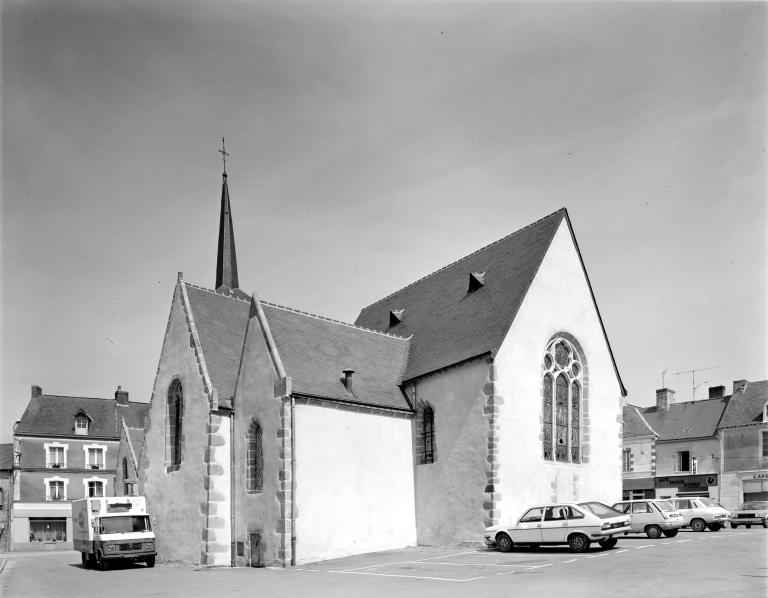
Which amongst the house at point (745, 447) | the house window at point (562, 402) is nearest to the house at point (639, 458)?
the house at point (745, 447)

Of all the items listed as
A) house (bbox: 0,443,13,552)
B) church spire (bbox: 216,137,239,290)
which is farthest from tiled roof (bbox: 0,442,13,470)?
church spire (bbox: 216,137,239,290)

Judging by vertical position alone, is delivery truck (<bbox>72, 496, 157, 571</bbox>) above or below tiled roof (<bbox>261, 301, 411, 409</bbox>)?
below

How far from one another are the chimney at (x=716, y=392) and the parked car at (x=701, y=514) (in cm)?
2766

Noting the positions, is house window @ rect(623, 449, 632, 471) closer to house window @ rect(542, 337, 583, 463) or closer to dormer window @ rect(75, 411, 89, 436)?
house window @ rect(542, 337, 583, 463)

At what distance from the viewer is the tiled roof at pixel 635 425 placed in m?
53.1

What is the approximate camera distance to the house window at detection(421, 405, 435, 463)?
26.6 m

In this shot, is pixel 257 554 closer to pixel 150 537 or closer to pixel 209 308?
pixel 150 537

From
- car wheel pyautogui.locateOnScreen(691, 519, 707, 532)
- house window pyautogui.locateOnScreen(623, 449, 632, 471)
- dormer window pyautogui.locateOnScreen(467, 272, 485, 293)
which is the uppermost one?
dormer window pyautogui.locateOnScreen(467, 272, 485, 293)

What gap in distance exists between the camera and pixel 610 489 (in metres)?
27.2

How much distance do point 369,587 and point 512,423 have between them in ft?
33.2

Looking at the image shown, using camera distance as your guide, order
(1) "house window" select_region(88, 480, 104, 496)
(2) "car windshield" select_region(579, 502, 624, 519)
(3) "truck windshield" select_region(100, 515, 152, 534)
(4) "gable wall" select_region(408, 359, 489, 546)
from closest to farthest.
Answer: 1. (2) "car windshield" select_region(579, 502, 624, 519)
2. (4) "gable wall" select_region(408, 359, 489, 546)
3. (3) "truck windshield" select_region(100, 515, 152, 534)
4. (1) "house window" select_region(88, 480, 104, 496)

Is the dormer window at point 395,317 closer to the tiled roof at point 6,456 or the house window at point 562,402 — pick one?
the house window at point 562,402

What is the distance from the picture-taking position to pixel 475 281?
94.9 ft

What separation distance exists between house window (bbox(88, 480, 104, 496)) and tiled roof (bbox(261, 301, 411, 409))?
105 feet
